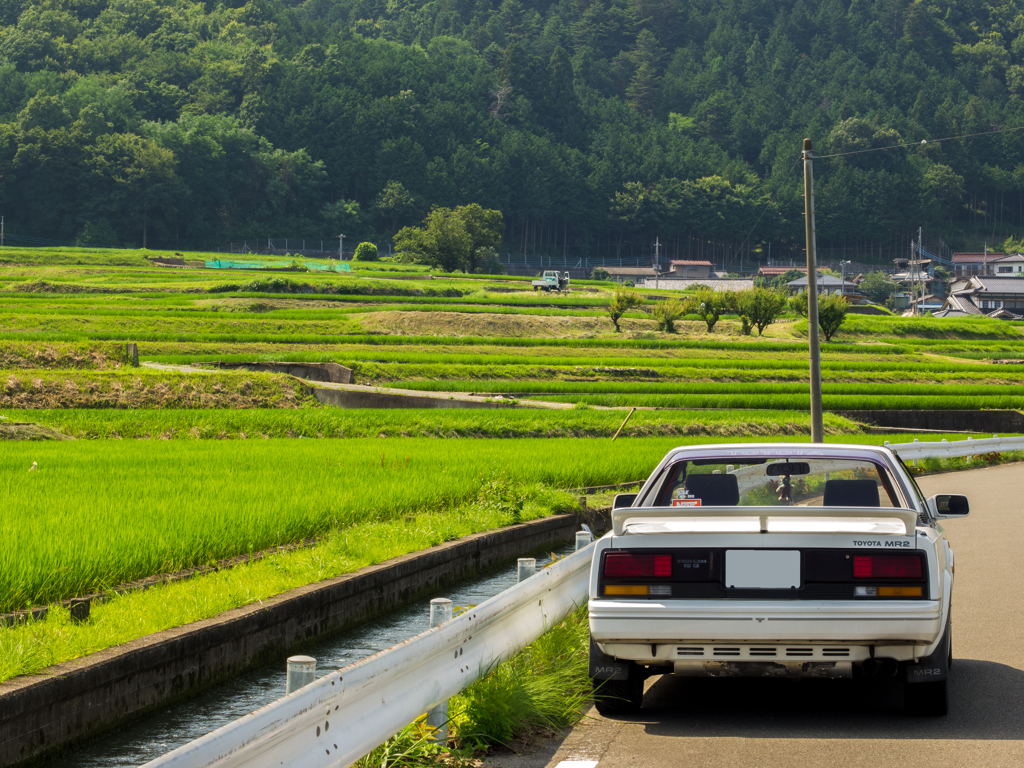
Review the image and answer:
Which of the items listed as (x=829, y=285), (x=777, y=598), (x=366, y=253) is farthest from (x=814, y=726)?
(x=829, y=285)

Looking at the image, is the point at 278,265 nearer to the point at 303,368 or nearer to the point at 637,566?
the point at 303,368

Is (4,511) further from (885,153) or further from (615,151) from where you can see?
(885,153)

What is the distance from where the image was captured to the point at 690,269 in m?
144

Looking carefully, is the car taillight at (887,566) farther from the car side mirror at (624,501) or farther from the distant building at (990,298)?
the distant building at (990,298)

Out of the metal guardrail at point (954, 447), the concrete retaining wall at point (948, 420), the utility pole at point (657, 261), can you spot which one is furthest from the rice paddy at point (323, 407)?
the utility pole at point (657, 261)

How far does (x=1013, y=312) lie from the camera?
111062 millimetres

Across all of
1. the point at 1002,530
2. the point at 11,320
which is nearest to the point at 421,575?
the point at 1002,530

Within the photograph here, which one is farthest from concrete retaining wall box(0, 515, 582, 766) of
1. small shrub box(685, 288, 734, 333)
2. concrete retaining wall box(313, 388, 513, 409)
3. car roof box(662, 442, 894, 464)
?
small shrub box(685, 288, 734, 333)

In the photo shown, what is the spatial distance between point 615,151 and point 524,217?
24.7 meters

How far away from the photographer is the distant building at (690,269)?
5497 inches

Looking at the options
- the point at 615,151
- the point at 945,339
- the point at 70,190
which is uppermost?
the point at 615,151

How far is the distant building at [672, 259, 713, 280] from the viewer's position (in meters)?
140

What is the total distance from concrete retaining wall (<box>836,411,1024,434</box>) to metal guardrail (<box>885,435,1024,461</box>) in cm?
561

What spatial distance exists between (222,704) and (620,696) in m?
2.54
